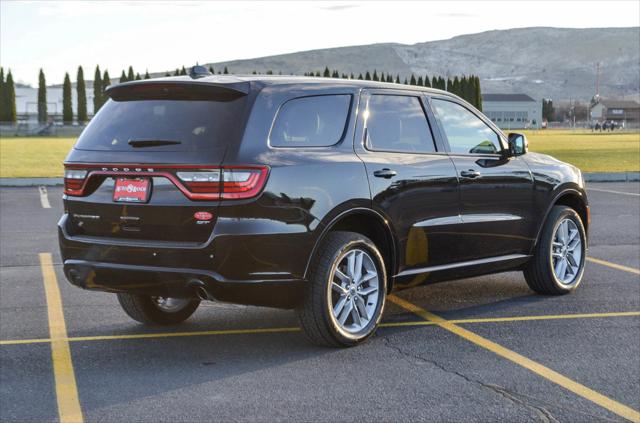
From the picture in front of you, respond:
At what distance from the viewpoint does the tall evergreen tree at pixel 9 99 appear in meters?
98.0

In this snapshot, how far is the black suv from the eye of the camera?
5.83 m

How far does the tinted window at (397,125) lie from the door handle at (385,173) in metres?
0.19

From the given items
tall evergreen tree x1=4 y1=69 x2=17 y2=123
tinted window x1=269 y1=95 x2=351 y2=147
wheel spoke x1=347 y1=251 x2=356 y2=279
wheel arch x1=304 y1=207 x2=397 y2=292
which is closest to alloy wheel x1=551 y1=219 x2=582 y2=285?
wheel arch x1=304 y1=207 x2=397 y2=292

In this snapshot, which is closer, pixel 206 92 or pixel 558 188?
pixel 206 92

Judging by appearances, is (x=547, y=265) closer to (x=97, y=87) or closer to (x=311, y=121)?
(x=311, y=121)

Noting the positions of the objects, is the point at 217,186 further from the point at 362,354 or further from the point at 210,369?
the point at 362,354

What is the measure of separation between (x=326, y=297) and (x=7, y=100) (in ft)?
324

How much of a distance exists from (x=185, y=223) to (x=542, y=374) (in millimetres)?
2347

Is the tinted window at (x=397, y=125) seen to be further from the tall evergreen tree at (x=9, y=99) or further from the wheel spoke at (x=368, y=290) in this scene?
the tall evergreen tree at (x=9, y=99)

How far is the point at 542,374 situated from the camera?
19.1ft

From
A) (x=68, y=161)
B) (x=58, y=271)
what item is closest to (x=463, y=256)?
(x=68, y=161)

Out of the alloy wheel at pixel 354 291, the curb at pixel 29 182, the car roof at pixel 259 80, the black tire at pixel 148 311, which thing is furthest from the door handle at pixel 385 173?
the curb at pixel 29 182

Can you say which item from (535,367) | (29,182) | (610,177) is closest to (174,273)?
(535,367)

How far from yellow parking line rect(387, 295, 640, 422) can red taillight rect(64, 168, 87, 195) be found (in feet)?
9.32
